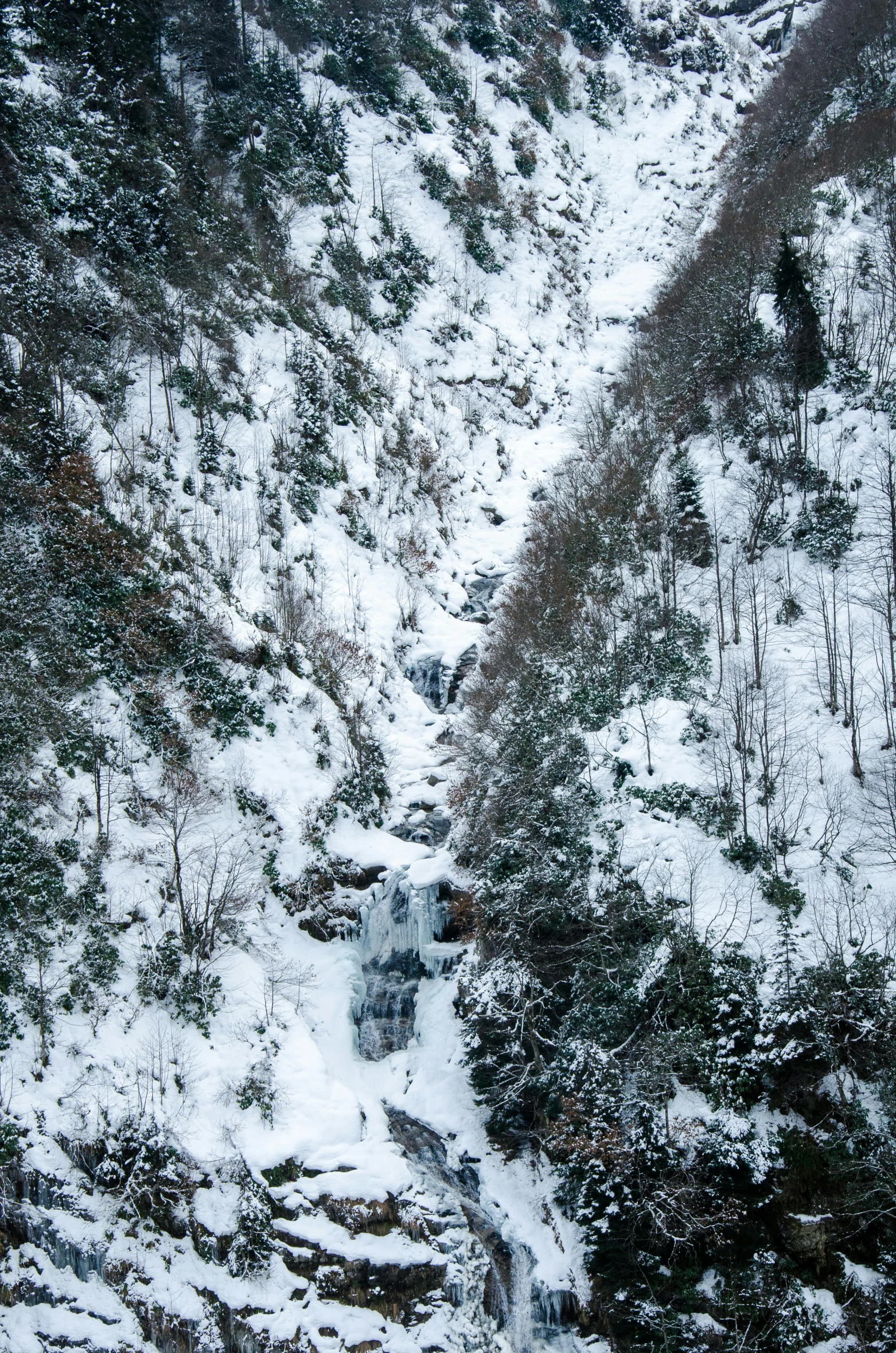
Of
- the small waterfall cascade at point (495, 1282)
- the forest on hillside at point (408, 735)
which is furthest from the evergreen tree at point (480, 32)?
the small waterfall cascade at point (495, 1282)

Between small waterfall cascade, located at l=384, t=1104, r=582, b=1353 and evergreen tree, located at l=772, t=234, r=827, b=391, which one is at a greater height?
evergreen tree, located at l=772, t=234, r=827, b=391

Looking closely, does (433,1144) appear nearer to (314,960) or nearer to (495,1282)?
(495,1282)

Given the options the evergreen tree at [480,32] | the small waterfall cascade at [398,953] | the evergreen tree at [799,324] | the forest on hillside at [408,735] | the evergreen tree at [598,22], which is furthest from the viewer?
the evergreen tree at [598,22]

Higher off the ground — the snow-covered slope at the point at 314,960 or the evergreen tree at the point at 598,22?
the evergreen tree at the point at 598,22

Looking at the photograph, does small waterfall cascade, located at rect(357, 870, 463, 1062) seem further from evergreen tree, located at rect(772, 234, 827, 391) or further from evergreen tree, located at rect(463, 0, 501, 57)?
evergreen tree, located at rect(463, 0, 501, 57)

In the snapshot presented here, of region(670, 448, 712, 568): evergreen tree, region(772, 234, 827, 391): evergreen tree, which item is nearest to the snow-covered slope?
region(670, 448, 712, 568): evergreen tree

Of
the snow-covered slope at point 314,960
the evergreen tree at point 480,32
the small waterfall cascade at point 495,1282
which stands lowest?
the small waterfall cascade at point 495,1282

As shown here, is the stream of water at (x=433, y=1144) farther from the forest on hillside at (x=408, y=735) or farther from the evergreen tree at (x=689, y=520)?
the evergreen tree at (x=689, y=520)
